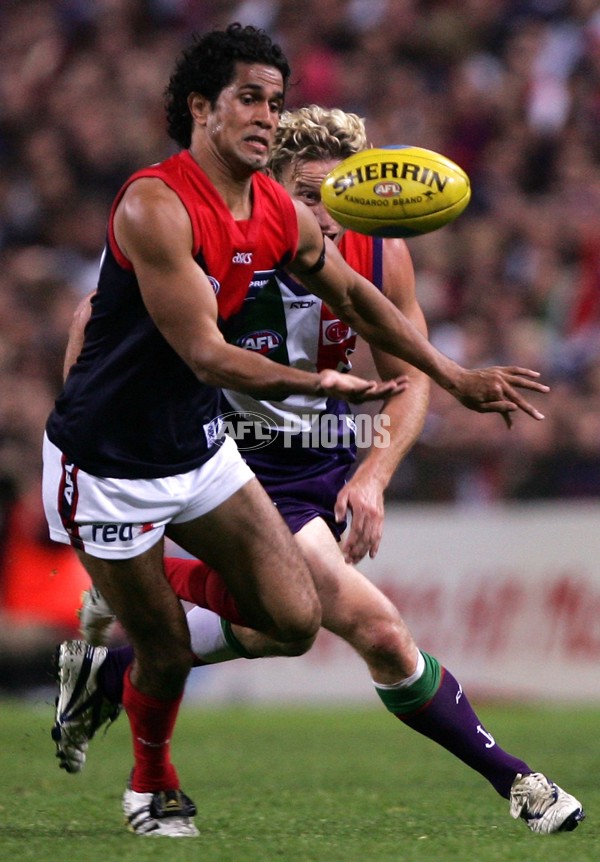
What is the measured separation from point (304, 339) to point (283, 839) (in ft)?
6.09

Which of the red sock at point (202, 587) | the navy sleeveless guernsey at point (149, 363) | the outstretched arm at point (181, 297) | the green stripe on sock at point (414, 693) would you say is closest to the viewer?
the outstretched arm at point (181, 297)

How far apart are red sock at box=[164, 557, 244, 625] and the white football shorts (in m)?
0.37

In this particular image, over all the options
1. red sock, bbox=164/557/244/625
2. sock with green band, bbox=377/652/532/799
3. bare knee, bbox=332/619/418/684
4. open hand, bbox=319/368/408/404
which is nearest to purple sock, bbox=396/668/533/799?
sock with green band, bbox=377/652/532/799

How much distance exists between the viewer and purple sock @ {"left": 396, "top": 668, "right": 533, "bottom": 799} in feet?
15.2

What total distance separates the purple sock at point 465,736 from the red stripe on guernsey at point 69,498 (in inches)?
49.2

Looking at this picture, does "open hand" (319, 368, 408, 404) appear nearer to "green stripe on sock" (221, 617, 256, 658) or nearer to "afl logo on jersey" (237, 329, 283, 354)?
"afl logo on jersey" (237, 329, 283, 354)

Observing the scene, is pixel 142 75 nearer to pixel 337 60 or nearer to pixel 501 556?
pixel 337 60

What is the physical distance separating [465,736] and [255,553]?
93 centimetres

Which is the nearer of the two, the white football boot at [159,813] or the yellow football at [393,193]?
the white football boot at [159,813]

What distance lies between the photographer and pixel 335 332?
17.5ft

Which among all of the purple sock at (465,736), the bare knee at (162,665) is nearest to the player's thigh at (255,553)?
the bare knee at (162,665)

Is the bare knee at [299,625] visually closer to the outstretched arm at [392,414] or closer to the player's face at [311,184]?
the outstretched arm at [392,414]

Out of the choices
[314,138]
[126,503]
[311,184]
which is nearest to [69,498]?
[126,503]

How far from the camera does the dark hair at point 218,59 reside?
4320mm
